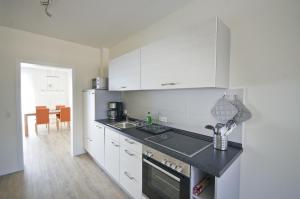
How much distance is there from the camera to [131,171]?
1625 mm

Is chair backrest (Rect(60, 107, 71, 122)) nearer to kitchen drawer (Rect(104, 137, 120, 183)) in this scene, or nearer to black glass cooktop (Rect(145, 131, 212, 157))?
kitchen drawer (Rect(104, 137, 120, 183))

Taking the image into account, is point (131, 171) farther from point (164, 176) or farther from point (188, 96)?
point (188, 96)

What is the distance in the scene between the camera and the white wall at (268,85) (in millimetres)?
1052

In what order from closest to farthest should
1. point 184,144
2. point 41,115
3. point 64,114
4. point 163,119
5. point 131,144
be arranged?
point 184,144
point 131,144
point 163,119
point 41,115
point 64,114

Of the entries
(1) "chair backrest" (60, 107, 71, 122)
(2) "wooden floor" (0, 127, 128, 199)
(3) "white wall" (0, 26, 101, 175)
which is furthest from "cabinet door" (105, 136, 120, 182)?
(1) "chair backrest" (60, 107, 71, 122)

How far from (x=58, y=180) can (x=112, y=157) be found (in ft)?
3.15

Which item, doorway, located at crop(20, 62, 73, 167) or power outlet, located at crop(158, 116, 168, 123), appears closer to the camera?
power outlet, located at crop(158, 116, 168, 123)

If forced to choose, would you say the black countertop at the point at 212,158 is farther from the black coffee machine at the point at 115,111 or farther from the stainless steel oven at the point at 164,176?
the black coffee machine at the point at 115,111

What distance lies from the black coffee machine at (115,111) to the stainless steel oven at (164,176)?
138 cm

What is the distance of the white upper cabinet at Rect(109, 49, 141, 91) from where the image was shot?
189 centimetres

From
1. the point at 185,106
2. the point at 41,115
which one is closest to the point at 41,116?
the point at 41,115

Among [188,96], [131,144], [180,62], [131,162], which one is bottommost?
[131,162]

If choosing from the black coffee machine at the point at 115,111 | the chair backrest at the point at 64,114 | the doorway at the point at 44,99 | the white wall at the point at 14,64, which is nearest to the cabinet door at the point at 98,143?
the black coffee machine at the point at 115,111

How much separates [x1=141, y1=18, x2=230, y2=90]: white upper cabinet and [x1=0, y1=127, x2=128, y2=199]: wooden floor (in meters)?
1.64
